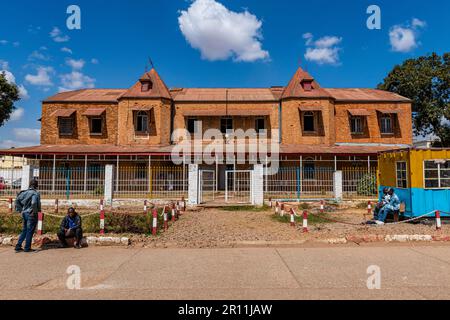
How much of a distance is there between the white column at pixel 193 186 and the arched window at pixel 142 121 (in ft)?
34.4

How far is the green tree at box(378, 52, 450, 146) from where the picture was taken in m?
31.1

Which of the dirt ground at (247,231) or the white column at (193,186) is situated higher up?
the white column at (193,186)

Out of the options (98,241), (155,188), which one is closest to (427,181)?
(98,241)

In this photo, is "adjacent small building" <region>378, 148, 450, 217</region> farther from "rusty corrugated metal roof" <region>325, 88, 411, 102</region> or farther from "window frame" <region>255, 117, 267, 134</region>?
"rusty corrugated metal roof" <region>325, 88, 411, 102</region>

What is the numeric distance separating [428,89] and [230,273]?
3519cm

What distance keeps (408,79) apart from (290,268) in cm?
3398

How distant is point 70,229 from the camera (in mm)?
7621

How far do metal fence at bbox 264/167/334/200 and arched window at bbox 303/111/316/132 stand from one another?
7.32 meters

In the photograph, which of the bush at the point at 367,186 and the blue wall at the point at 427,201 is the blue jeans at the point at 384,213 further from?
the bush at the point at 367,186

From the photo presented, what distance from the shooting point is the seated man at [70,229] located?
25.0ft

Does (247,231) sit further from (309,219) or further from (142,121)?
(142,121)

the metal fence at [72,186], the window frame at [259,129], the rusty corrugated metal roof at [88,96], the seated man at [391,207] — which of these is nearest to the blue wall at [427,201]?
the seated man at [391,207]

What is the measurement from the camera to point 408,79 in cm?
3228
